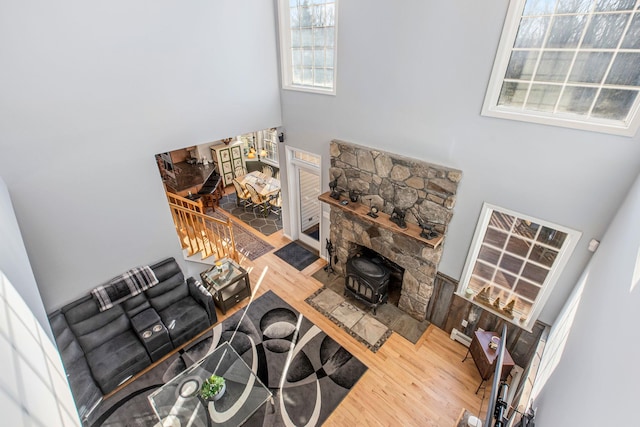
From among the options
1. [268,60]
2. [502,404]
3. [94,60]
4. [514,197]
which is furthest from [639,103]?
[94,60]

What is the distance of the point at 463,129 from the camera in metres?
3.79

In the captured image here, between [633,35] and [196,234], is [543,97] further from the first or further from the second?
[196,234]

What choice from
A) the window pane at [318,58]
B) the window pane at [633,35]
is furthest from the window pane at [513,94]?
the window pane at [318,58]

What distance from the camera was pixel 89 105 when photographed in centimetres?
377

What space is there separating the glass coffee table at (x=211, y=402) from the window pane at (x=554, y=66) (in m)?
5.03

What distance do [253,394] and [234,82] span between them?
15.7 feet

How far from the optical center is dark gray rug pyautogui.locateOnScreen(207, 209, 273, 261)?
7.02m

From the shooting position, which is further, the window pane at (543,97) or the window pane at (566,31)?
the window pane at (543,97)

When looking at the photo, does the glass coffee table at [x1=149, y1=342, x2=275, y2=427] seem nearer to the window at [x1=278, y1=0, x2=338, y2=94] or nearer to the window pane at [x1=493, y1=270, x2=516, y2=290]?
the window pane at [x1=493, y1=270, x2=516, y2=290]

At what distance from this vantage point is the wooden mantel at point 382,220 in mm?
4344

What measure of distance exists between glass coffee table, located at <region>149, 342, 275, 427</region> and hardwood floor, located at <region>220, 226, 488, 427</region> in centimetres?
105

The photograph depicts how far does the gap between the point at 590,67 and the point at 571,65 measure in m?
0.16

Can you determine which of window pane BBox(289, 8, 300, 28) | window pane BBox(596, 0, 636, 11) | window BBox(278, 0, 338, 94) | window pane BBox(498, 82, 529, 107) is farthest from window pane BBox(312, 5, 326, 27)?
window pane BBox(596, 0, 636, 11)

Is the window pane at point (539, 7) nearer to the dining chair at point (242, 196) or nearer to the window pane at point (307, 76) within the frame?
the window pane at point (307, 76)
